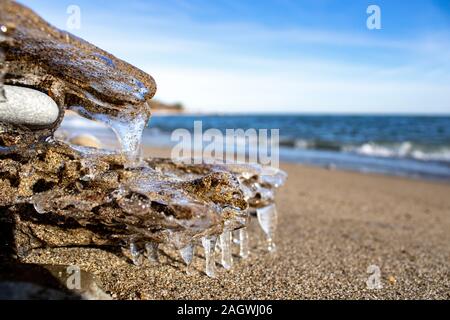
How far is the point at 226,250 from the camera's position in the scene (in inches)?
114

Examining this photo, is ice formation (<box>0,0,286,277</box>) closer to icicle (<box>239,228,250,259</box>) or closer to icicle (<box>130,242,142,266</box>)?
icicle (<box>130,242,142,266</box>)

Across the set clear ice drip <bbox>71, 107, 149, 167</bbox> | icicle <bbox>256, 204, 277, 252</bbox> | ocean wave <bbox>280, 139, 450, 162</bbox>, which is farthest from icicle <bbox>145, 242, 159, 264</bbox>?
ocean wave <bbox>280, 139, 450, 162</bbox>

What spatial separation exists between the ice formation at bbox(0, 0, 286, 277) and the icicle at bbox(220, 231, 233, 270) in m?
0.07

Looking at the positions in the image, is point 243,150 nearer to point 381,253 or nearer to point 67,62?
point 381,253

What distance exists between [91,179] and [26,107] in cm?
52

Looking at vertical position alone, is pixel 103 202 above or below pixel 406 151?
above

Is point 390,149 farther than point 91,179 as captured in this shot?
Yes

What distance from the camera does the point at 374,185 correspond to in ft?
29.1

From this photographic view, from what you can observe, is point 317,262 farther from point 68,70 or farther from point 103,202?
point 68,70

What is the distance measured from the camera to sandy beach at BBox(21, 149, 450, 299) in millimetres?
2559

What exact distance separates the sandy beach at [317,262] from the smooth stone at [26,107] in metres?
0.88

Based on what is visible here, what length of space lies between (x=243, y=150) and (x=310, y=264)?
1173cm

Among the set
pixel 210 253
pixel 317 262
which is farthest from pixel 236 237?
pixel 210 253
